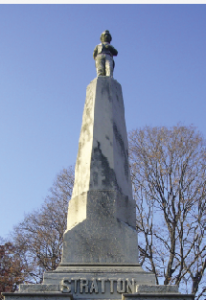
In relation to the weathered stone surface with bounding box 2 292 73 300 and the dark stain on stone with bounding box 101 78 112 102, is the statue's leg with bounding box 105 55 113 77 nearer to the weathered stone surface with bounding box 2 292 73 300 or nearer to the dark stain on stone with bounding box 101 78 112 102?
the dark stain on stone with bounding box 101 78 112 102

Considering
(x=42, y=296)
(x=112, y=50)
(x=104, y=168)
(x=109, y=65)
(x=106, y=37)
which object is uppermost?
(x=106, y=37)

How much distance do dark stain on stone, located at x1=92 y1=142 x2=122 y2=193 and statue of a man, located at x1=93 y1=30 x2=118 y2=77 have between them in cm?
177

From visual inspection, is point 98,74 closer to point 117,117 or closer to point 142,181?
point 117,117

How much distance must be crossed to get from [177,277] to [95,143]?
1023cm

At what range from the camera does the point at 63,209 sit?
19.9m

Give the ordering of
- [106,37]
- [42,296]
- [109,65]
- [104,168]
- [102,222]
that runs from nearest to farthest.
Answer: [42,296] → [102,222] → [104,168] → [109,65] → [106,37]

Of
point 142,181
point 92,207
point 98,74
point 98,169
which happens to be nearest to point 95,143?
point 98,169

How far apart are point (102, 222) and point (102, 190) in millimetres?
557

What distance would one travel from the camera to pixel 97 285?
17.2 feet

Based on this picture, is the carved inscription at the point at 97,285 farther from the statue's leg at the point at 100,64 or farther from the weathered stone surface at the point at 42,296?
the statue's leg at the point at 100,64

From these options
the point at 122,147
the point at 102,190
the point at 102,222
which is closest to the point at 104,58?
the point at 122,147

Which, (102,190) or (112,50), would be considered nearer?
(102,190)

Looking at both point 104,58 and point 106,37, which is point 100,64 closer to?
point 104,58

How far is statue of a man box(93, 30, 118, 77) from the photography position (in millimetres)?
7648
